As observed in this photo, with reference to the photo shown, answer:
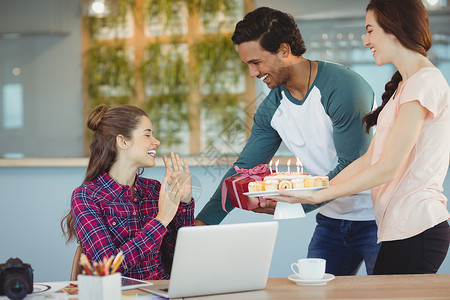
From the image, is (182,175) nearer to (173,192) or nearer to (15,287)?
(173,192)

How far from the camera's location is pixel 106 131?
2121mm

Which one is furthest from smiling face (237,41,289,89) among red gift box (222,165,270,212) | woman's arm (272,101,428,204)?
woman's arm (272,101,428,204)

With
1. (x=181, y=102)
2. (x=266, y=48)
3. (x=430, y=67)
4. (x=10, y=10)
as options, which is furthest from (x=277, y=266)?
(x=10, y=10)

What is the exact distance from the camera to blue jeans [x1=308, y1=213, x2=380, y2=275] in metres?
2.17

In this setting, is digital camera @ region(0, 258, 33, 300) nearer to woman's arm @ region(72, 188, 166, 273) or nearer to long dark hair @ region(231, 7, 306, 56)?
woman's arm @ region(72, 188, 166, 273)

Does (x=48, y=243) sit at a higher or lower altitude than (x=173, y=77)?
lower

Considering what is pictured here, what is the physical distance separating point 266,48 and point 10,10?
226 cm

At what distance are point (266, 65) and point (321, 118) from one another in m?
0.29

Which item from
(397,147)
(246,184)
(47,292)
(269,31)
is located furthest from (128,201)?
(397,147)

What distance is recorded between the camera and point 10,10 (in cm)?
378

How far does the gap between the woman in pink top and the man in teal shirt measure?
0.37 metres

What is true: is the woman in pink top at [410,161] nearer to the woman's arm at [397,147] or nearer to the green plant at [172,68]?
the woman's arm at [397,147]

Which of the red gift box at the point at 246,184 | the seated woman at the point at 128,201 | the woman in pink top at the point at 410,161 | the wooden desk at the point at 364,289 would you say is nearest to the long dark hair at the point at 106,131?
the seated woman at the point at 128,201

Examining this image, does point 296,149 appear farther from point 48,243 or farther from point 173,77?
point 48,243
